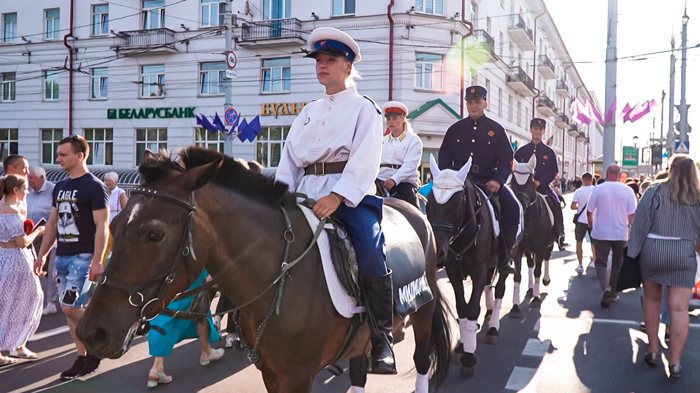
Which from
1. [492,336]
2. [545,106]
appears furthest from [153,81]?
[545,106]

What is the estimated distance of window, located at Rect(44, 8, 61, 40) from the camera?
30.6 m

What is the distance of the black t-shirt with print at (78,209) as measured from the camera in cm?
565

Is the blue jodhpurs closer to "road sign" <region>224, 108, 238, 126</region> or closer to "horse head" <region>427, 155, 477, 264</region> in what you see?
"horse head" <region>427, 155, 477, 264</region>

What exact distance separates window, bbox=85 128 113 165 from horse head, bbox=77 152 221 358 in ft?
97.5

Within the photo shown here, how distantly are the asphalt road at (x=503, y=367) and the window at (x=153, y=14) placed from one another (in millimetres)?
23777

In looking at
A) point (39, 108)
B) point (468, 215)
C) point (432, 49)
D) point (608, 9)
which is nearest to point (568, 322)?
point (468, 215)

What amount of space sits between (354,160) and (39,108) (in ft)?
107

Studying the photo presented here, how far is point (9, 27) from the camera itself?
3188 centimetres

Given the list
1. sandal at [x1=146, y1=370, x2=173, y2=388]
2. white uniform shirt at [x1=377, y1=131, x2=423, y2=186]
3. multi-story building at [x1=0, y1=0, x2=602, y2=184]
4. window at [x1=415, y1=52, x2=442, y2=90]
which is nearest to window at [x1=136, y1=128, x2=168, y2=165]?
multi-story building at [x1=0, y1=0, x2=602, y2=184]

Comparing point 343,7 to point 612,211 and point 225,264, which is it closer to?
point 612,211

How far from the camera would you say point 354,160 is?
3.07 meters

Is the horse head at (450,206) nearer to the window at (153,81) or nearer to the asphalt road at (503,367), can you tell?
the asphalt road at (503,367)

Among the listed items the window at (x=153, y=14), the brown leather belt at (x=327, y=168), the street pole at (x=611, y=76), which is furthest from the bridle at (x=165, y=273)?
the window at (x=153, y=14)

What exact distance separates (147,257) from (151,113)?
93.2 ft
